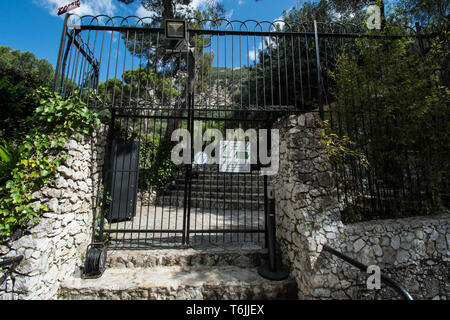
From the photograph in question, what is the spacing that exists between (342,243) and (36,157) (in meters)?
3.71

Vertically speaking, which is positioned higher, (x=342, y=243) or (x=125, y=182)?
(x=125, y=182)

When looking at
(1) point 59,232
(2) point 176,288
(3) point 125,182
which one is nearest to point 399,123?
(2) point 176,288

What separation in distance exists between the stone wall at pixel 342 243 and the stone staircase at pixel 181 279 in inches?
19.3

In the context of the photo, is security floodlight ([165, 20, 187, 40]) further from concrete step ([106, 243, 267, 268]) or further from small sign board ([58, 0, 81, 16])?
concrete step ([106, 243, 267, 268])

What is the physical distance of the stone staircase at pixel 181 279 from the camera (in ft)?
7.57

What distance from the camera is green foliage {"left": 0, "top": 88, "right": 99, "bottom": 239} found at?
2.06m

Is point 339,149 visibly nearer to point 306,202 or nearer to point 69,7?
point 306,202

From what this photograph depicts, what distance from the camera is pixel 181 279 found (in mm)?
2447

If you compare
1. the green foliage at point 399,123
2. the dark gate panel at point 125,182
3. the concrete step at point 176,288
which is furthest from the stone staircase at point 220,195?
the green foliage at point 399,123

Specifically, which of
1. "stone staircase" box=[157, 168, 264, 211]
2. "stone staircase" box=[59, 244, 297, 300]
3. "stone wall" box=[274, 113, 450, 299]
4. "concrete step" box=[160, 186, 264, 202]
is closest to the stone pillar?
"stone wall" box=[274, 113, 450, 299]

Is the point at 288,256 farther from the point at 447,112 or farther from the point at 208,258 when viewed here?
the point at 447,112

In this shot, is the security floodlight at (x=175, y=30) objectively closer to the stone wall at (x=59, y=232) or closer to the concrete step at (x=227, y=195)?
the stone wall at (x=59, y=232)

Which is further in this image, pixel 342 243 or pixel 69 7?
pixel 69 7

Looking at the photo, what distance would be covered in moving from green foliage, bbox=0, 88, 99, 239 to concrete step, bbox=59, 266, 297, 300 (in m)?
1.02
